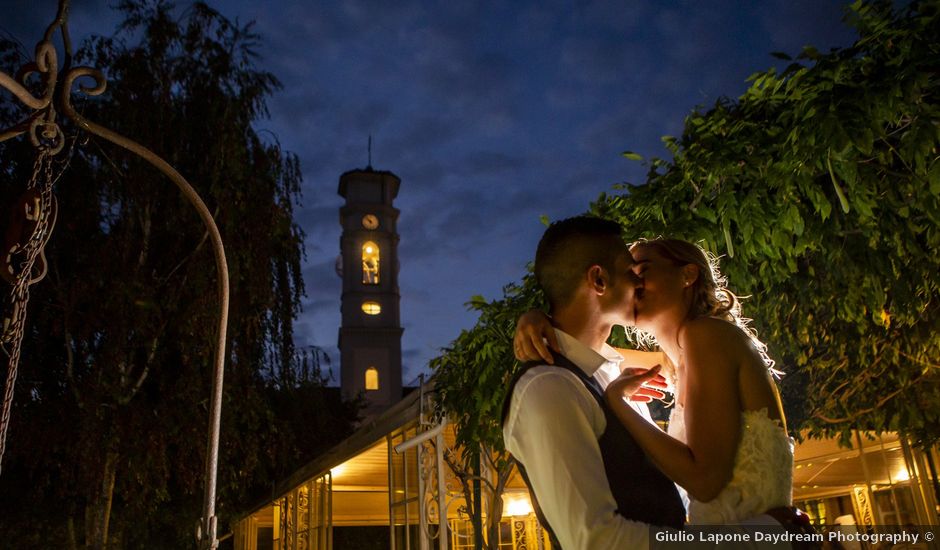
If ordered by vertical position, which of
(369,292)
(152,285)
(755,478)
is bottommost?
(755,478)

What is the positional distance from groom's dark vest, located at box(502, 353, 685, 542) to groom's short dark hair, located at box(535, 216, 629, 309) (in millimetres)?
294

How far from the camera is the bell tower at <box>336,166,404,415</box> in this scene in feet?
144

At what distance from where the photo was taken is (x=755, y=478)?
170cm

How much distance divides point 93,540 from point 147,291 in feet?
13.1

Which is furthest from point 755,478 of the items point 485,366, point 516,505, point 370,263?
point 370,263

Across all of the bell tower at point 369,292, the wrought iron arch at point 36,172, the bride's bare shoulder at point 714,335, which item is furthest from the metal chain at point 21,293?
the bell tower at point 369,292

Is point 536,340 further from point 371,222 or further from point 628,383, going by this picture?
point 371,222

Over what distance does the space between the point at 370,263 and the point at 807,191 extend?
42.9 metres

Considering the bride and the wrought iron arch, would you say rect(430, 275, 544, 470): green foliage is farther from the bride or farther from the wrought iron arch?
the wrought iron arch

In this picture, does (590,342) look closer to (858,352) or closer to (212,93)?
(858,352)

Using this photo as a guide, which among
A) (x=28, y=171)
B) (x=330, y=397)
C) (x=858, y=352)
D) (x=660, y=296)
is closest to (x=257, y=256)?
(x=28, y=171)

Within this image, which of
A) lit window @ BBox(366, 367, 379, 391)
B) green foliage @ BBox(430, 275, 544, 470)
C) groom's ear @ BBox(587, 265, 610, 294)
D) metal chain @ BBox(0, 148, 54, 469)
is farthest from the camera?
lit window @ BBox(366, 367, 379, 391)

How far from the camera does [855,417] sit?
7.31 metres

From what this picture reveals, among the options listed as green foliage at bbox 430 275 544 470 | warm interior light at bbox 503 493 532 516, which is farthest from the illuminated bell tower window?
green foliage at bbox 430 275 544 470
